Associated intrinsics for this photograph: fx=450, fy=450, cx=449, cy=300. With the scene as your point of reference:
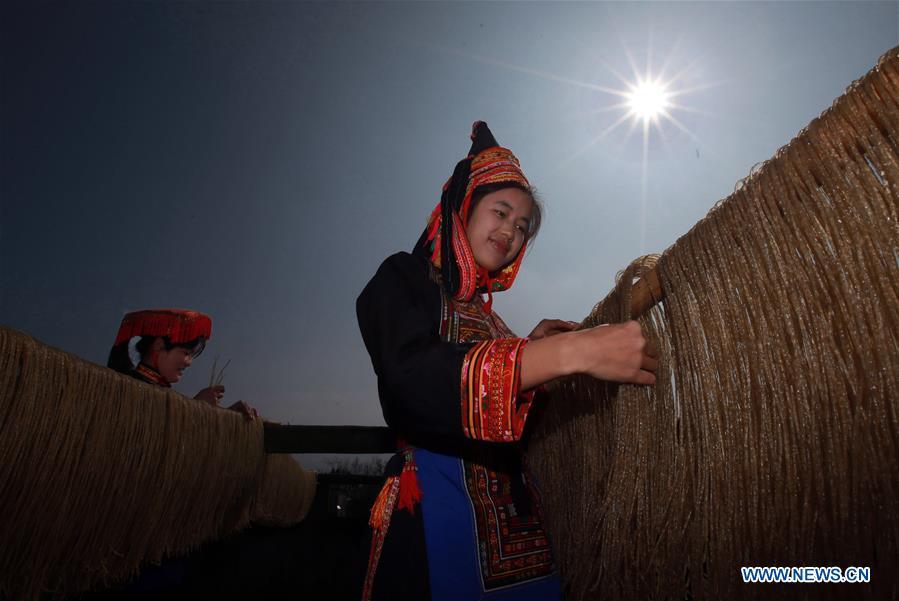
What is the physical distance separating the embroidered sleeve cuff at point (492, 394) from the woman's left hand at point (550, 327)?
64cm

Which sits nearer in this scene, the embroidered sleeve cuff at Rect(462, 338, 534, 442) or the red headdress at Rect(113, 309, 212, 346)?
the embroidered sleeve cuff at Rect(462, 338, 534, 442)

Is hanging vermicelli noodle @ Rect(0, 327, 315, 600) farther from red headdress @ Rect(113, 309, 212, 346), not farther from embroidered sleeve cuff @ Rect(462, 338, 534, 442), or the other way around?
embroidered sleeve cuff @ Rect(462, 338, 534, 442)

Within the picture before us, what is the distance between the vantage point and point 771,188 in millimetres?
708

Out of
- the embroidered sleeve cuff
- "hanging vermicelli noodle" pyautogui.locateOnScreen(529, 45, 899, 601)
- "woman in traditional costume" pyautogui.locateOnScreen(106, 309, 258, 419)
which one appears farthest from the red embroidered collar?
"hanging vermicelli noodle" pyautogui.locateOnScreen(529, 45, 899, 601)

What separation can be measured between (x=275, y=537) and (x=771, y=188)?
5.32 meters

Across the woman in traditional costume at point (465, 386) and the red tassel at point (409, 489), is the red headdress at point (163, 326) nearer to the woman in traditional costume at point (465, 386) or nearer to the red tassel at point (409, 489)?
the woman in traditional costume at point (465, 386)

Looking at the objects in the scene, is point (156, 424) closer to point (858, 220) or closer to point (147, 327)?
point (147, 327)

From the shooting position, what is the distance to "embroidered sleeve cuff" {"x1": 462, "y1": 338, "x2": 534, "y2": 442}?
0.82 m

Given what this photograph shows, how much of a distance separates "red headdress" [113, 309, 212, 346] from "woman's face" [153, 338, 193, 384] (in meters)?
0.07

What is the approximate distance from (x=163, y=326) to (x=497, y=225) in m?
3.40

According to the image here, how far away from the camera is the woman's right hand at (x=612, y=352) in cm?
80

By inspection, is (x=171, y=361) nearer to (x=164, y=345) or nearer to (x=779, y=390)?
(x=164, y=345)

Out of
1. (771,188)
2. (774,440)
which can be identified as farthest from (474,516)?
(771,188)

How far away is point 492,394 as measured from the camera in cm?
82
